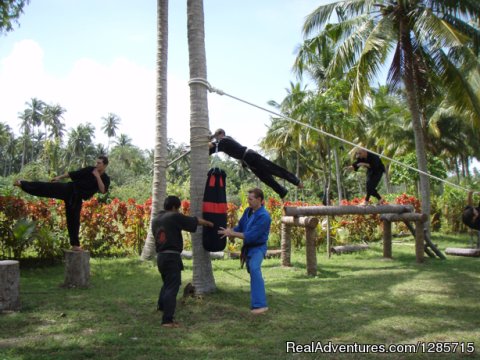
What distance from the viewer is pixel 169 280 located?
5.24m

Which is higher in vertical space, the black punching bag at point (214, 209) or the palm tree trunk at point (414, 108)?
the palm tree trunk at point (414, 108)

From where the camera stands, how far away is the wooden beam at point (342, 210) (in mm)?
9547

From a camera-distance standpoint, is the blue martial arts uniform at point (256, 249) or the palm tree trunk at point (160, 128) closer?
the blue martial arts uniform at point (256, 249)

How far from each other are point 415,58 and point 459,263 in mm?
6721

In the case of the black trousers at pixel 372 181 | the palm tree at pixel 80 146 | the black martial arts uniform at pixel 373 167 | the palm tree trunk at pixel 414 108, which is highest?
the palm tree at pixel 80 146

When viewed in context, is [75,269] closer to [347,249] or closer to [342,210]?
[342,210]

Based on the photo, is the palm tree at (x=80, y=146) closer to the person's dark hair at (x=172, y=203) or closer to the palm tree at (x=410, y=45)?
the palm tree at (x=410, y=45)

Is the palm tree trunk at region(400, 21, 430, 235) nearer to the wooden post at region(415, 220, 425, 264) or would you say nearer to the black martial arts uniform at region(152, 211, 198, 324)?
the wooden post at region(415, 220, 425, 264)

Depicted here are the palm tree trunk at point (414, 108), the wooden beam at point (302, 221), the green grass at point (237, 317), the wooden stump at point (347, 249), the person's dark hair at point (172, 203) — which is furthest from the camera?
the palm tree trunk at point (414, 108)

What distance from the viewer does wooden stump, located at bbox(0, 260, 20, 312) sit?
588 centimetres

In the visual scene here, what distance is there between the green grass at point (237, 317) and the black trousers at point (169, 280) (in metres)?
0.21

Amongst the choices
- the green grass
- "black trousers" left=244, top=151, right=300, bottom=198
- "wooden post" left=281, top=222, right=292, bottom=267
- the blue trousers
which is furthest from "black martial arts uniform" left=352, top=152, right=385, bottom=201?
the blue trousers

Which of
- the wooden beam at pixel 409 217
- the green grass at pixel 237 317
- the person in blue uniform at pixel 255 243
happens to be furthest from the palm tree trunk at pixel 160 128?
the wooden beam at pixel 409 217

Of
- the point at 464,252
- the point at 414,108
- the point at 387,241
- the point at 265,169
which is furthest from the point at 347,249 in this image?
the point at 265,169
